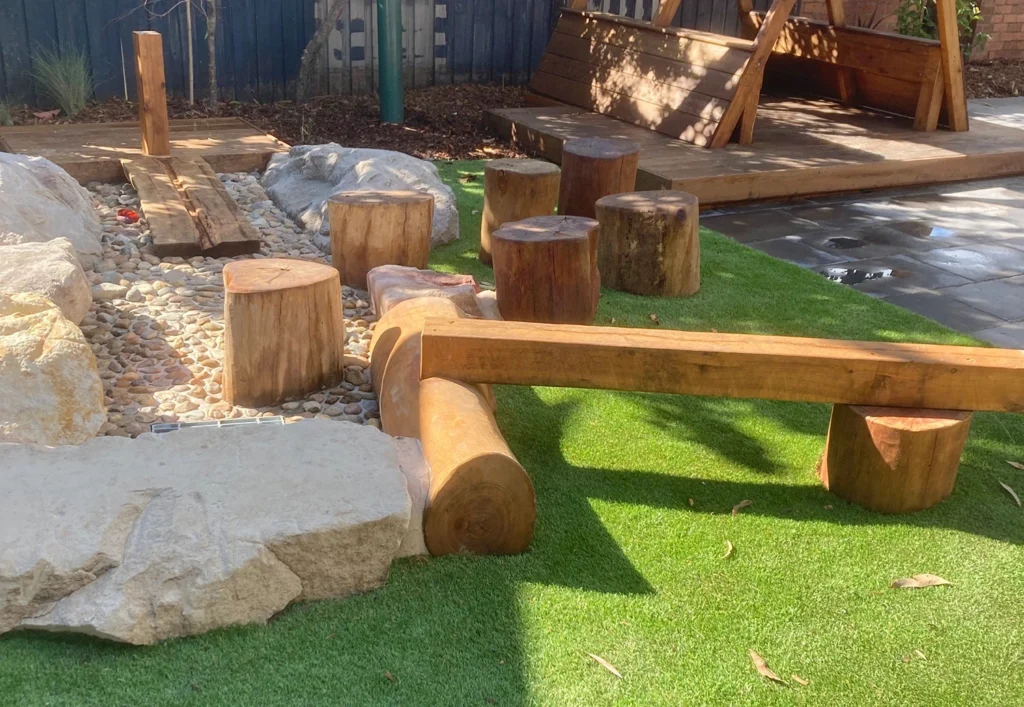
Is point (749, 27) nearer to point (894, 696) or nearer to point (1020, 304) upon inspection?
point (1020, 304)

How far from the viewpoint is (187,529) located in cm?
258

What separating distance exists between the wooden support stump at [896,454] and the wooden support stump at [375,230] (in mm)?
2617

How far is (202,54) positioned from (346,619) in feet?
26.3

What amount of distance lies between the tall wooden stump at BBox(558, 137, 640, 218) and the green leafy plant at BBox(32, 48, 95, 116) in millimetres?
4915

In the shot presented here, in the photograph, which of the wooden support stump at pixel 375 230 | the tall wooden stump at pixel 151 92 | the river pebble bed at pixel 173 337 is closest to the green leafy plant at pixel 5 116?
the tall wooden stump at pixel 151 92

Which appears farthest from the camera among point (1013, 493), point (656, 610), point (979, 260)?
point (979, 260)

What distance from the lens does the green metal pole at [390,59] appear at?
8805 millimetres

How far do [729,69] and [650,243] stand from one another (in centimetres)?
338

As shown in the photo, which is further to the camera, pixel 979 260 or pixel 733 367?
pixel 979 260

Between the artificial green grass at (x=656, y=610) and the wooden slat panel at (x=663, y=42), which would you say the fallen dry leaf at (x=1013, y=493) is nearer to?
the artificial green grass at (x=656, y=610)

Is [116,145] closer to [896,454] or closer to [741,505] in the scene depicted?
[741,505]

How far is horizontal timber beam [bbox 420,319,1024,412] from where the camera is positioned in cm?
325

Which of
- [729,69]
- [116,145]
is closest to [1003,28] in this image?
[729,69]

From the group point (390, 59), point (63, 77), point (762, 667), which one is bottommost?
point (762, 667)
